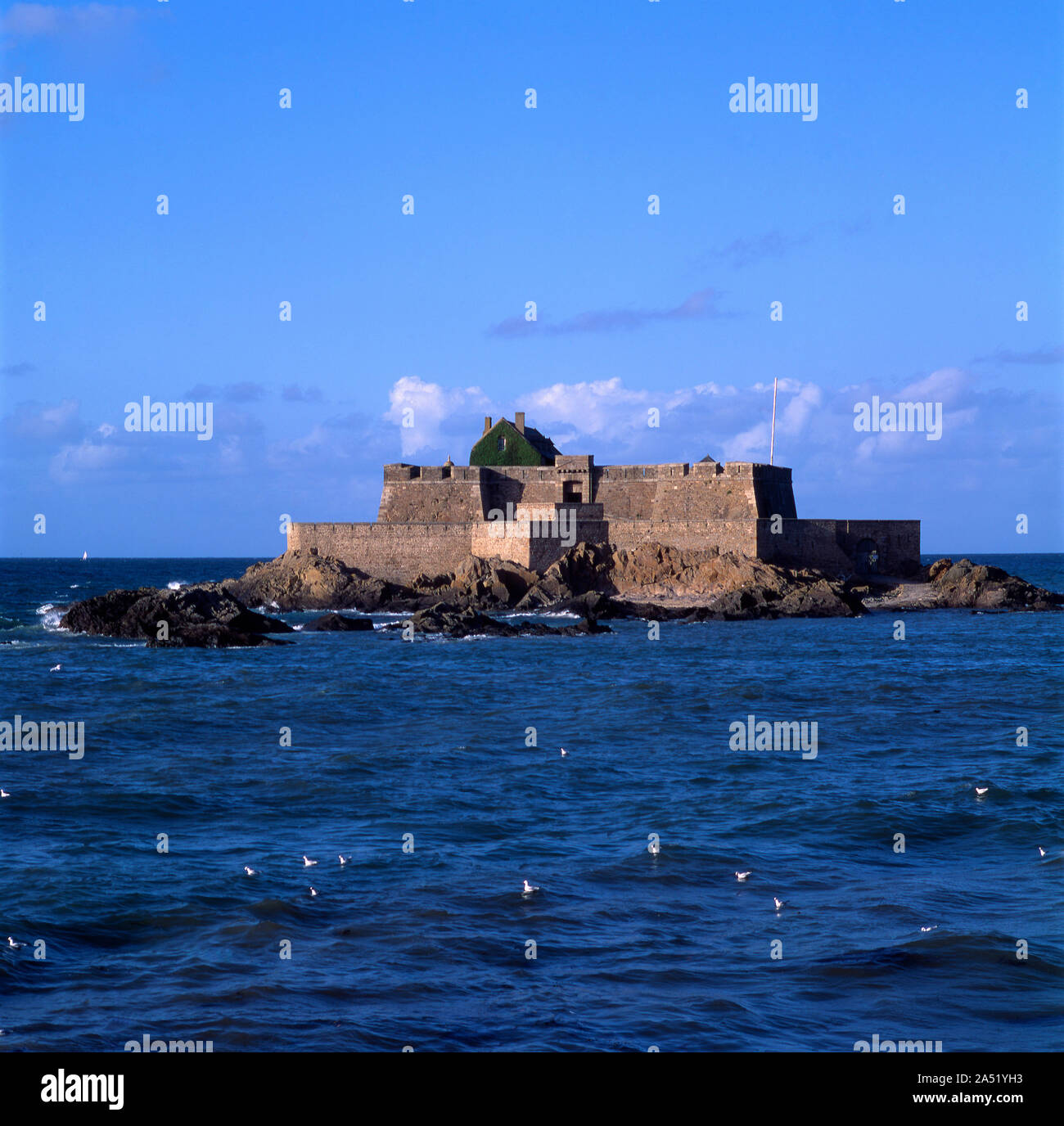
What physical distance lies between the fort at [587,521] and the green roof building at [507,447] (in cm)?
105

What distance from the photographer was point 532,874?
10.3m

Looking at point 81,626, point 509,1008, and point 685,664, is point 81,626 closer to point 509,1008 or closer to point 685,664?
point 685,664

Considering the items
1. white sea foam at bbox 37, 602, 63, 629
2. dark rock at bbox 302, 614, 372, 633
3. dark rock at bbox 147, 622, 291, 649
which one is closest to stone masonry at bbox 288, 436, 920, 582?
dark rock at bbox 302, 614, 372, 633

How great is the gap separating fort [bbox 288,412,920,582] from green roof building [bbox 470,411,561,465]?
105 centimetres

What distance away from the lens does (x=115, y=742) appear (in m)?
17.6

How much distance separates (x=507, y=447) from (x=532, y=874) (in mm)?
40017

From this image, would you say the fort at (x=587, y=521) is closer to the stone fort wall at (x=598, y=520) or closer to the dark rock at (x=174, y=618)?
the stone fort wall at (x=598, y=520)

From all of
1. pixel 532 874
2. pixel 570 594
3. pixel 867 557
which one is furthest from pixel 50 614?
pixel 532 874

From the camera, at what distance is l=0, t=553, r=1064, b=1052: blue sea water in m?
7.29

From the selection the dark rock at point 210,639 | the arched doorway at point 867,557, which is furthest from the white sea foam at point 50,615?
the arched doorway at point 867,557

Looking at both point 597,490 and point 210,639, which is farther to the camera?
point 597,490

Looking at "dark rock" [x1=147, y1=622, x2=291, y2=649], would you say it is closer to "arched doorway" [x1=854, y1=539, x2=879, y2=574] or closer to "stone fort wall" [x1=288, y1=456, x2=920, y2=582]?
"stone fort wall" [x1=288, y1=456, x2=920, y2=582]

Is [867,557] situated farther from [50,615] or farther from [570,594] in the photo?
[50,615]

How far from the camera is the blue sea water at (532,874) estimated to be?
7.29 metres
